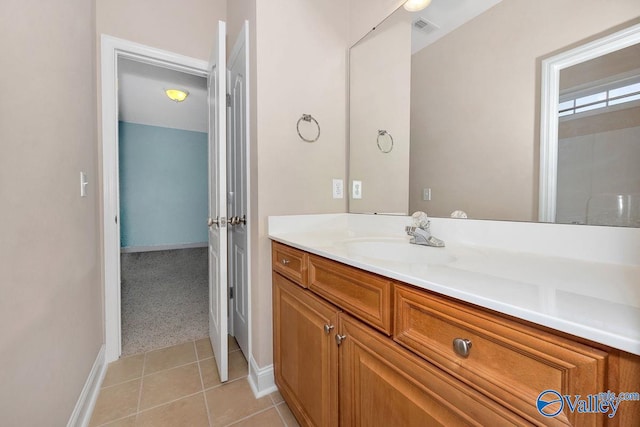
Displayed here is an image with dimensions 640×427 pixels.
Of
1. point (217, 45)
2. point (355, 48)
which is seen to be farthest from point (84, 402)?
point (355, 48)

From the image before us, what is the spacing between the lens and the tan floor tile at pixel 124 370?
148cm

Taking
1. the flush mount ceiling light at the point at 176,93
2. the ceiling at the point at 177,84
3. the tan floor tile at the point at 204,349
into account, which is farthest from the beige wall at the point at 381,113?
the flush mount ceiling light at the point at 176,93

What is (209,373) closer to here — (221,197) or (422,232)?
(221,197)

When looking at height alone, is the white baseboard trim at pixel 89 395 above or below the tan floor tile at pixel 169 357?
above

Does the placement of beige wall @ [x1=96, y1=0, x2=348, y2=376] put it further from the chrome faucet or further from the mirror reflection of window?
the mirror reflection of window

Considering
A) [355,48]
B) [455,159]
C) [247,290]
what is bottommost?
[247,290]

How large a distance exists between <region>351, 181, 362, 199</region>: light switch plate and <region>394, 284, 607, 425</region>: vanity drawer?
1.04 meters

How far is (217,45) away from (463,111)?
4.34ft

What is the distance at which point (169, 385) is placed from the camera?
144 cm

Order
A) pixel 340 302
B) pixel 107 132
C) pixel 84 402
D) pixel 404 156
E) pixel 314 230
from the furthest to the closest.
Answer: pixel 107 132 < pixel 314 230 < pixel 404 156 < pixel 84 402 < pixel 340 302

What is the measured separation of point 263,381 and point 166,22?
2429mm

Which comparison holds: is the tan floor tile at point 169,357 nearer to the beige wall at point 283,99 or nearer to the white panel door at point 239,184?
the white panel door at point 239,184

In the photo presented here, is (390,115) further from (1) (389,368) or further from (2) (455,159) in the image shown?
(1) (389,368)

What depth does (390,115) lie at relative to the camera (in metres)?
1.44
